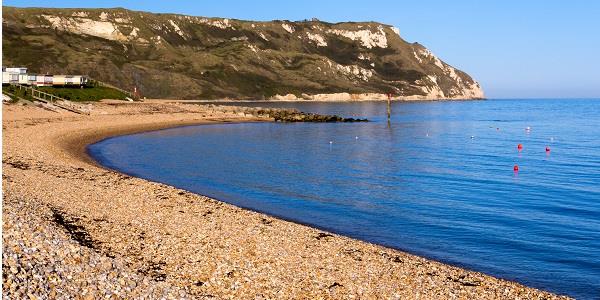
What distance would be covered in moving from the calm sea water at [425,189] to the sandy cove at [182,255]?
3.52 metres

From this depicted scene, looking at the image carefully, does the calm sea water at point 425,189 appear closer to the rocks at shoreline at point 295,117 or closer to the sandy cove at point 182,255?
the sandy cove at point 182,255

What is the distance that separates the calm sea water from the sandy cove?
3523 mm

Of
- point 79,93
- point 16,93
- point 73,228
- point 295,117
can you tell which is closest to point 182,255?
point 73,228

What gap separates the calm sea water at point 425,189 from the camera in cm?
2219

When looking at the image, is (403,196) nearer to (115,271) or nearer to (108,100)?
(115,271)

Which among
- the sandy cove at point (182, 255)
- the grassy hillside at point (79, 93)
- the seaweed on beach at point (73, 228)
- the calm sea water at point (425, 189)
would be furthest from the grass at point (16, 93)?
the seaweed on beach at point (73, 228)

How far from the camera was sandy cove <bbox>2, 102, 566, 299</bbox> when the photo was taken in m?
13.6

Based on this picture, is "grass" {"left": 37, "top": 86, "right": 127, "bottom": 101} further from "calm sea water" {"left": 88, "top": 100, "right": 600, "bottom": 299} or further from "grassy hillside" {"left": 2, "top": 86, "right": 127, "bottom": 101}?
"calm sea water" {"left": 88, "top": 100, "right": 600, "bottom": 299}

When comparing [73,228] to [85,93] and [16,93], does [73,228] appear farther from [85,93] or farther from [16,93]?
[85,93]

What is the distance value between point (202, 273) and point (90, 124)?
209 feet

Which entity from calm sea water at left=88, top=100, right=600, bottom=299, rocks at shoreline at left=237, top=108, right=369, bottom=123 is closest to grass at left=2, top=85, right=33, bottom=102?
calm sea water at left=88, top=100, right=600, bottom=299

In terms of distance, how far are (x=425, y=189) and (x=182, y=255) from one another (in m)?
24.0

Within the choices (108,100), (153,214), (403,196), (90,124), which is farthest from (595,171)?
(108,100)

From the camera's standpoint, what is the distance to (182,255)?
17281 mm
